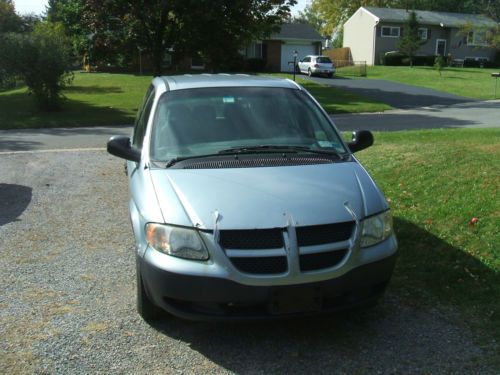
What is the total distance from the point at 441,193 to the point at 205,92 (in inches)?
125

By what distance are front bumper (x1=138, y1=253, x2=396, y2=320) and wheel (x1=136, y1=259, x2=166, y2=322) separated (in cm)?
25

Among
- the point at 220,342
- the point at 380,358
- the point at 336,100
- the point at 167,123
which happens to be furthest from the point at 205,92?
the point at 336,100

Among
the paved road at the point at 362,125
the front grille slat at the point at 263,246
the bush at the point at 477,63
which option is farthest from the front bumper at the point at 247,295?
the bush at the point at 477,63

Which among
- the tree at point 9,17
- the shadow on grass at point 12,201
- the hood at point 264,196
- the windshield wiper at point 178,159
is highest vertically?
the tree at point 9,17

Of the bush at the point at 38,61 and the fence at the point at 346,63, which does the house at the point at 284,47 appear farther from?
the bush at the point at 38,61

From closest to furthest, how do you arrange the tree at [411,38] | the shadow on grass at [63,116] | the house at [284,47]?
the shadow on grass at [63,116] → the house at [284,47] → the tree at [411,38]

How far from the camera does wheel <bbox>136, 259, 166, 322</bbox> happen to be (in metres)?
3.85

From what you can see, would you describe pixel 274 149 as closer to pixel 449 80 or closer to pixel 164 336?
pixel 164 336

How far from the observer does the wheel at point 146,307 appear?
385cm

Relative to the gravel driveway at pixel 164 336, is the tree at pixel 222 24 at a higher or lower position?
higher

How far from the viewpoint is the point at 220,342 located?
369 cm

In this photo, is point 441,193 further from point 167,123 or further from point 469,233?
point 167,123

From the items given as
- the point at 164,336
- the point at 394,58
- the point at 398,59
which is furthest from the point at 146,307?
the point at 398,59

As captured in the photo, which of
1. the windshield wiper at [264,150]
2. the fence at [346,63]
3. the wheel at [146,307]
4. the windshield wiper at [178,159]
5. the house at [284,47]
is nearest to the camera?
the wheel at [146,307]
